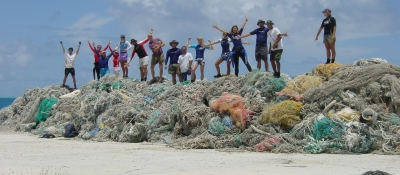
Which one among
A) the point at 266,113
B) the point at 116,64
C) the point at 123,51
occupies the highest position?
the point at 123,51

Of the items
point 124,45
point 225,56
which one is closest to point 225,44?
point 225,56

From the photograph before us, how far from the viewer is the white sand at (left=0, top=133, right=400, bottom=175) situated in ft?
33.4

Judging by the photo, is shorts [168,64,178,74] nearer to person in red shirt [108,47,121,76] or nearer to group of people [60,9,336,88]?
group of people [60,9,336,88]

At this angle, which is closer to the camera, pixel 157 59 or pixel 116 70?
pixel 157 59

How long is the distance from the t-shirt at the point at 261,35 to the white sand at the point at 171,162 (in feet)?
13.9

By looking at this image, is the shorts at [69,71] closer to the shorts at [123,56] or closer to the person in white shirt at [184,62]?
the shorts at [123,56]

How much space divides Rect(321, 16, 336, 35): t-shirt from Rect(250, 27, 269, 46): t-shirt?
1.57m

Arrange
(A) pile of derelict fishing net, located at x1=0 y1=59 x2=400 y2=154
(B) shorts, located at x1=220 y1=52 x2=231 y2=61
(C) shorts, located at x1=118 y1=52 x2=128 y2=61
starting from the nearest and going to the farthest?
1. (A) pile of derelict fishing net, located at x1=0 y1=59 x2=400 y2=154
2. (B) shorts, located at x1=220 y1=52 x2=231 y2=61
3. (C) shorts, located at x1=118 y1=52 x2=128 y2=61

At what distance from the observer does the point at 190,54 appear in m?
18.9

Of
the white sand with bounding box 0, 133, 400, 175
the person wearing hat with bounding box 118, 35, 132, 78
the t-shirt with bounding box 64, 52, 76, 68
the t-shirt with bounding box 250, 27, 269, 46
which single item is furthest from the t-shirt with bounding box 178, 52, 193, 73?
the t-shirt with bounding box 64, 52, 76, 68

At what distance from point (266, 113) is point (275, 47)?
8.90 feet

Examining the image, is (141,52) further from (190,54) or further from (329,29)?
(329,29)

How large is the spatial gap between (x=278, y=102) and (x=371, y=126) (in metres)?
2.44

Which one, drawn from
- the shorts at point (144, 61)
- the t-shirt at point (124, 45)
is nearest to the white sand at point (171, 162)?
the shorts at point (144, 61)
